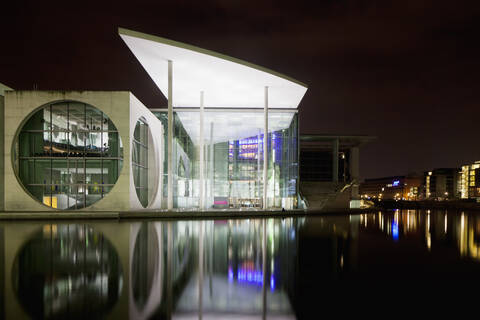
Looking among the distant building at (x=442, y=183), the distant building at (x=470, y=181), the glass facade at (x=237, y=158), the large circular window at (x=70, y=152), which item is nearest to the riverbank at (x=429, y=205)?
the glass facade at (x=237, y=158)

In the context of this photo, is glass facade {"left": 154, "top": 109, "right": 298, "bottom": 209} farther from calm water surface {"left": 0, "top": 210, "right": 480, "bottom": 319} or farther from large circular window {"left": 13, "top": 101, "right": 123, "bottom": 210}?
→ calm water surface {"left": 0, "top": 210, "right": 480, "bottom": 319}

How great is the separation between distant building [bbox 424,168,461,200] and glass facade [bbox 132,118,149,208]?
11822cm

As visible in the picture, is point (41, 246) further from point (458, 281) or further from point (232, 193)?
point (232, 193)

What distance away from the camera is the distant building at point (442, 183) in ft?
382

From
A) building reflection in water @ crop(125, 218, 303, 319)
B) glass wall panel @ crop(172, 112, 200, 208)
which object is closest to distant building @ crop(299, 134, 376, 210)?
glass wall panel @ crop(172, 112, 200, 208)

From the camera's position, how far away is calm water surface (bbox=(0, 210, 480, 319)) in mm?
4145

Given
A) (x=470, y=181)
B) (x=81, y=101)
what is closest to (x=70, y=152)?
(x=81, y=101)

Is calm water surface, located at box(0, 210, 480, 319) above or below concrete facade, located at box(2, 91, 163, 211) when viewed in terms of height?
below

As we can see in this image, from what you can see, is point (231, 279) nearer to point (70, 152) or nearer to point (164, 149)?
point (70, 152)

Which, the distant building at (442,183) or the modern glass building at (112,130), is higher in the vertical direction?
the modern glass building at (112,130)

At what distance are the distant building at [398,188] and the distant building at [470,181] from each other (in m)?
20.1

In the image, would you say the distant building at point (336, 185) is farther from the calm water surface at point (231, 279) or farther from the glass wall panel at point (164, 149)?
the calm water surface at point (231, 279)

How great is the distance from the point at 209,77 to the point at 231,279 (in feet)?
57.0

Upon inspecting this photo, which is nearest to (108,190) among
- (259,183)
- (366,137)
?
(259,183)
